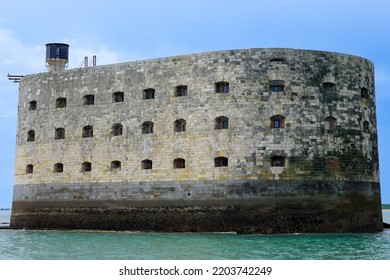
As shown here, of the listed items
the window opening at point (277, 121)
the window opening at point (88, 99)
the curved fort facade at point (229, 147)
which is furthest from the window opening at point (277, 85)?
the window opening at point (88, 99)

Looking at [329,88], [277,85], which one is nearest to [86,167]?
[277,85]

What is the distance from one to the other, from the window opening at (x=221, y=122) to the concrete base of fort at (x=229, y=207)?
7.95 ft

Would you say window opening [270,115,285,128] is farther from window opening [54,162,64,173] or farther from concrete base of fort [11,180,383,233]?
window opening [54,162,64,173]

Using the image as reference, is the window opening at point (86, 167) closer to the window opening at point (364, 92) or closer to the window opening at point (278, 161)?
the window opening at point (278, 161)

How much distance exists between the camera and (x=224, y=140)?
29.1 meters

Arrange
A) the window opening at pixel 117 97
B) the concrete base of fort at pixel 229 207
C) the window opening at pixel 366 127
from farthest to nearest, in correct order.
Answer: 1. the window opening at pixel 117 97
2. the window opening at pixel 366 127
3. the concrete base of fort at pixel 229 207

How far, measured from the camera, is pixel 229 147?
28906 millimetres

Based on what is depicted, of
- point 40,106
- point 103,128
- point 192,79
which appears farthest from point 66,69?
point 192,79

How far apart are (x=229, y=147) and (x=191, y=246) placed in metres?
6.67

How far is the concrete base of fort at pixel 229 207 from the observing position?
28.3 m

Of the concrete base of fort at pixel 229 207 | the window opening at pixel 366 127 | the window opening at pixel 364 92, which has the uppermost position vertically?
the window opening at pixel 364 92

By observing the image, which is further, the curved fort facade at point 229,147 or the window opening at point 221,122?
the window opening at point 221,122

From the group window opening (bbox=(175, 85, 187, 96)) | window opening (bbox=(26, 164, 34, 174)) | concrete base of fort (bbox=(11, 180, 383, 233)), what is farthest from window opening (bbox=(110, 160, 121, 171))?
window opening (bbox=(26, 164, 34, 174))

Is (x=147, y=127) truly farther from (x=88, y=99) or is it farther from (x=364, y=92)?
(x=364, y=92)
